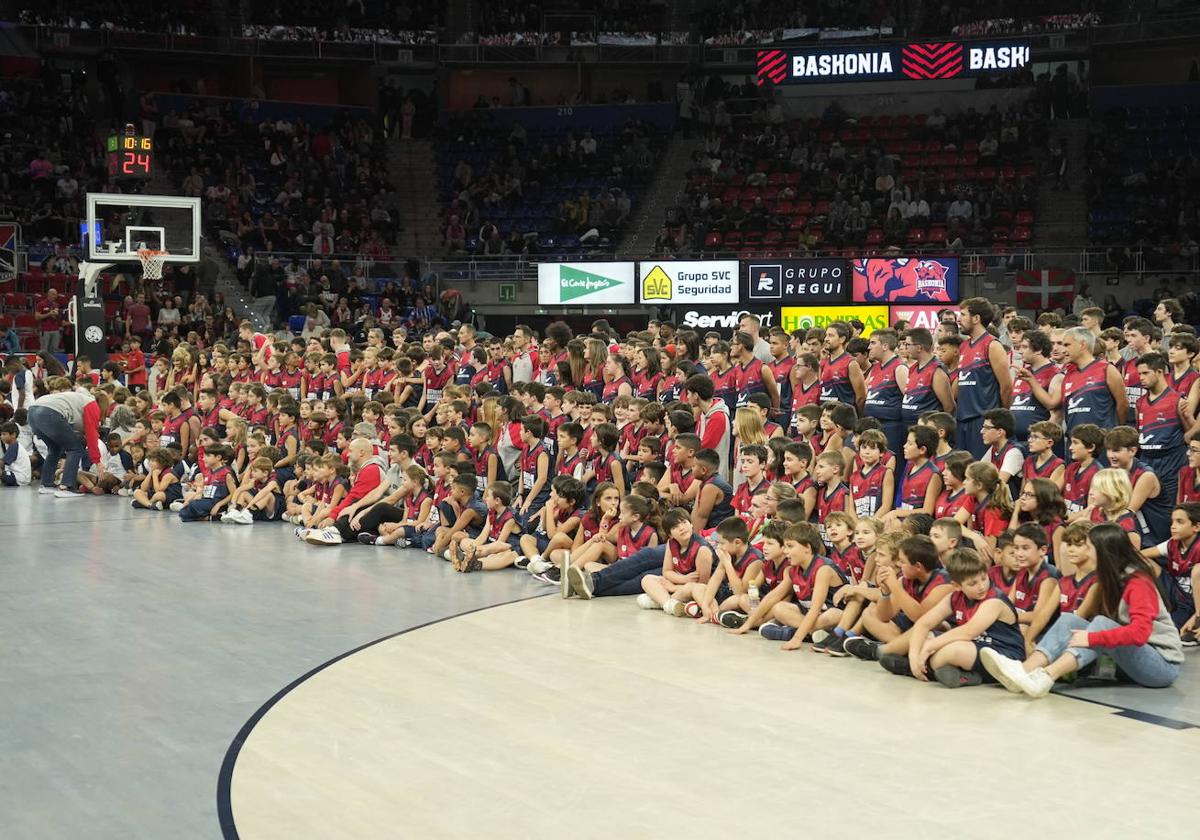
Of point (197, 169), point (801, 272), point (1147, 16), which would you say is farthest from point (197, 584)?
point (1147, 16)

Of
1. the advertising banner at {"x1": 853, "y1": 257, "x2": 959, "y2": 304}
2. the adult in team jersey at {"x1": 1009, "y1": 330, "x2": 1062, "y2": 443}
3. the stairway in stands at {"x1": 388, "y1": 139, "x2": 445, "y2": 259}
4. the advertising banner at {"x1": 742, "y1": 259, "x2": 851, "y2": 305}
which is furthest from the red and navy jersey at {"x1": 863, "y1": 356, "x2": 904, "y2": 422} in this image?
the stairway in stands at {"x1": 388, "y1": 139, "x2": 445, "y2": 259}

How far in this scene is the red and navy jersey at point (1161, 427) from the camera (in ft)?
30.9

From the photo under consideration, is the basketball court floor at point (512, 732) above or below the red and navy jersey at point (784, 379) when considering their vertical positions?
below

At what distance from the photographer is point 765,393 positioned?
12.3m

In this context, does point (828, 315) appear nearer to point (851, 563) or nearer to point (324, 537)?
point (324, 537)

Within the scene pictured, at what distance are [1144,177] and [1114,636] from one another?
21951 millimetres

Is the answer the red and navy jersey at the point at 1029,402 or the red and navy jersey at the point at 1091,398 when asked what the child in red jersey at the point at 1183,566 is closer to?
the red and navy jersey at the point at 1091,398

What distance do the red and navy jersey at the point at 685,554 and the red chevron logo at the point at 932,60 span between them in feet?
69.8

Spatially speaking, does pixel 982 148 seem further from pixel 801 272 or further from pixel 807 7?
pixel 801 272

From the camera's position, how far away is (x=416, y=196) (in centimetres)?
3212

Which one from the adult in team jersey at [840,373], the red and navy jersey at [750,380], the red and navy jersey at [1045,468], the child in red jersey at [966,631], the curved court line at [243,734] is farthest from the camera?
the red and navy jersey at [750,380]

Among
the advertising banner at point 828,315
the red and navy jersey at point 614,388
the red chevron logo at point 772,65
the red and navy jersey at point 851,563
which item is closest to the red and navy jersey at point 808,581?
the red and navy jersey at point 851,563

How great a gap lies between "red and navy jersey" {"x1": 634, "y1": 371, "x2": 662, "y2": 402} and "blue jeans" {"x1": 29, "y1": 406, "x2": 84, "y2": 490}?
7.12 meters

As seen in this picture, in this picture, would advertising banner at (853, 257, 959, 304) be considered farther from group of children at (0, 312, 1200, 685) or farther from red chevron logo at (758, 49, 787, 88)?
red chevron logo at (758, 49, 787, 88)
